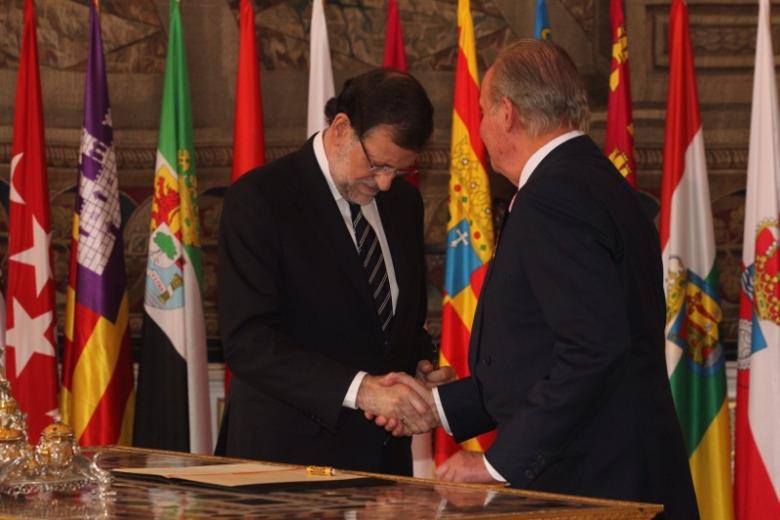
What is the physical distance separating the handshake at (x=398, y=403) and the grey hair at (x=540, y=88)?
93 centimetres

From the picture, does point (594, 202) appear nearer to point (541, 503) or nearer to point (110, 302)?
point (541, 503)

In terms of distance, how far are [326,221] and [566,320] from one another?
1300 mm

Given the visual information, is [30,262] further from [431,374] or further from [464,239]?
[431,374]

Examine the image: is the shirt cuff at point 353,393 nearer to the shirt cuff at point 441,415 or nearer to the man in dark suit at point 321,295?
the man in dark suit at point 321,295

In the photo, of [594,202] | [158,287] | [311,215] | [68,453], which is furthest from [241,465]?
[158,287]

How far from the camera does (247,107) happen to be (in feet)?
19.5

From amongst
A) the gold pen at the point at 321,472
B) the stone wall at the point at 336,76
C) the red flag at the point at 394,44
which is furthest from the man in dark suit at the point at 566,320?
the stone wall at the point at 336,76

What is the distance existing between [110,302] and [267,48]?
150 cm

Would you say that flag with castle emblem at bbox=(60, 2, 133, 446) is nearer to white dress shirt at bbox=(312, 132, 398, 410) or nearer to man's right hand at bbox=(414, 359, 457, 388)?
white dress shirt at bbox=(312, 132, 398, 410)

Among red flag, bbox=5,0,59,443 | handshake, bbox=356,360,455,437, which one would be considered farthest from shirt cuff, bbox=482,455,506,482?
red flag, bbox=5,0,59,443

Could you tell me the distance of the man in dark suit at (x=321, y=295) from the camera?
3.87 metres

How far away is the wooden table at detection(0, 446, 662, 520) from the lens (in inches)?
86.6

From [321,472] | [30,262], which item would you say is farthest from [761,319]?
[321,472]

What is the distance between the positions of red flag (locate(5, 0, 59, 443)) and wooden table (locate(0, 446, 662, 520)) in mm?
3250
